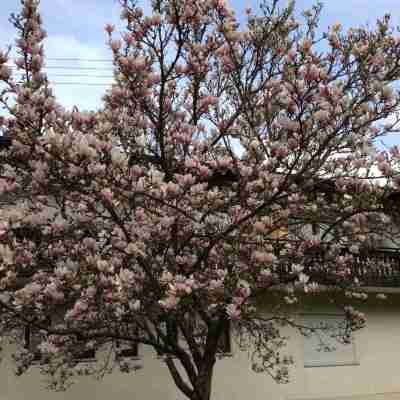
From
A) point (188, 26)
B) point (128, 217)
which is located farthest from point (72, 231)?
point (188, 26)

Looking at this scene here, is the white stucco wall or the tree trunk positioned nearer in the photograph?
the tree trunk

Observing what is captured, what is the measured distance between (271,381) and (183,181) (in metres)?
9.73

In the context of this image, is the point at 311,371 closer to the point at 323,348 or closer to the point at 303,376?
the point at 303,376

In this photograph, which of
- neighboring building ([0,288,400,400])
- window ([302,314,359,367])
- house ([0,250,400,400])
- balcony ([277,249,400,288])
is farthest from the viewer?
window ([302,314,359,367])

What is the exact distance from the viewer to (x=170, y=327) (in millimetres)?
7328

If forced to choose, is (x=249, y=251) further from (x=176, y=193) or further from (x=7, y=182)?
(x=7, y=182)

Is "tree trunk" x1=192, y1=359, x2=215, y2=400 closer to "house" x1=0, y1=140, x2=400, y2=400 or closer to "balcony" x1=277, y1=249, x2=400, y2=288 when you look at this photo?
"balcony" x1=277, y1=249, x2=400, y2=288

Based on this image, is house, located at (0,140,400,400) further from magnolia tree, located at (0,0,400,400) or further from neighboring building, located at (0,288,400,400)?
magnolia tree, located at (0,0,400,400)

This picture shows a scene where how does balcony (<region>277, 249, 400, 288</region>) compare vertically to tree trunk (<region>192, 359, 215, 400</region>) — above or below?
above

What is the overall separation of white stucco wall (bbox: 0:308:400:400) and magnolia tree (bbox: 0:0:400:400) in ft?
11.4

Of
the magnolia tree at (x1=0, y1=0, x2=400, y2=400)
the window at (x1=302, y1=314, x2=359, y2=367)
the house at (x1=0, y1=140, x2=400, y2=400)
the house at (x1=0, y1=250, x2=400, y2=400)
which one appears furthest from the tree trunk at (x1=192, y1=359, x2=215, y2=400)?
the window at (x1=302, y1=314, x2=359, y2=367)

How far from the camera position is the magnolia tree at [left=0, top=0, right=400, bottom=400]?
18.2 feet

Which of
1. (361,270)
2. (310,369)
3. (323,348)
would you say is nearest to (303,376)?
(310,369)

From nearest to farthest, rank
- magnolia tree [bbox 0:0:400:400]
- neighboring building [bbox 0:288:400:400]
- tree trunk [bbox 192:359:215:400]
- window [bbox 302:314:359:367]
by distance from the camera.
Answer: magnolia tree [bbox 0:0:400:400], tree trunk [bbox 192:359:215:400], neighboring building [bbox 0:288:400:400], window [bbox 302:314:359:367]
